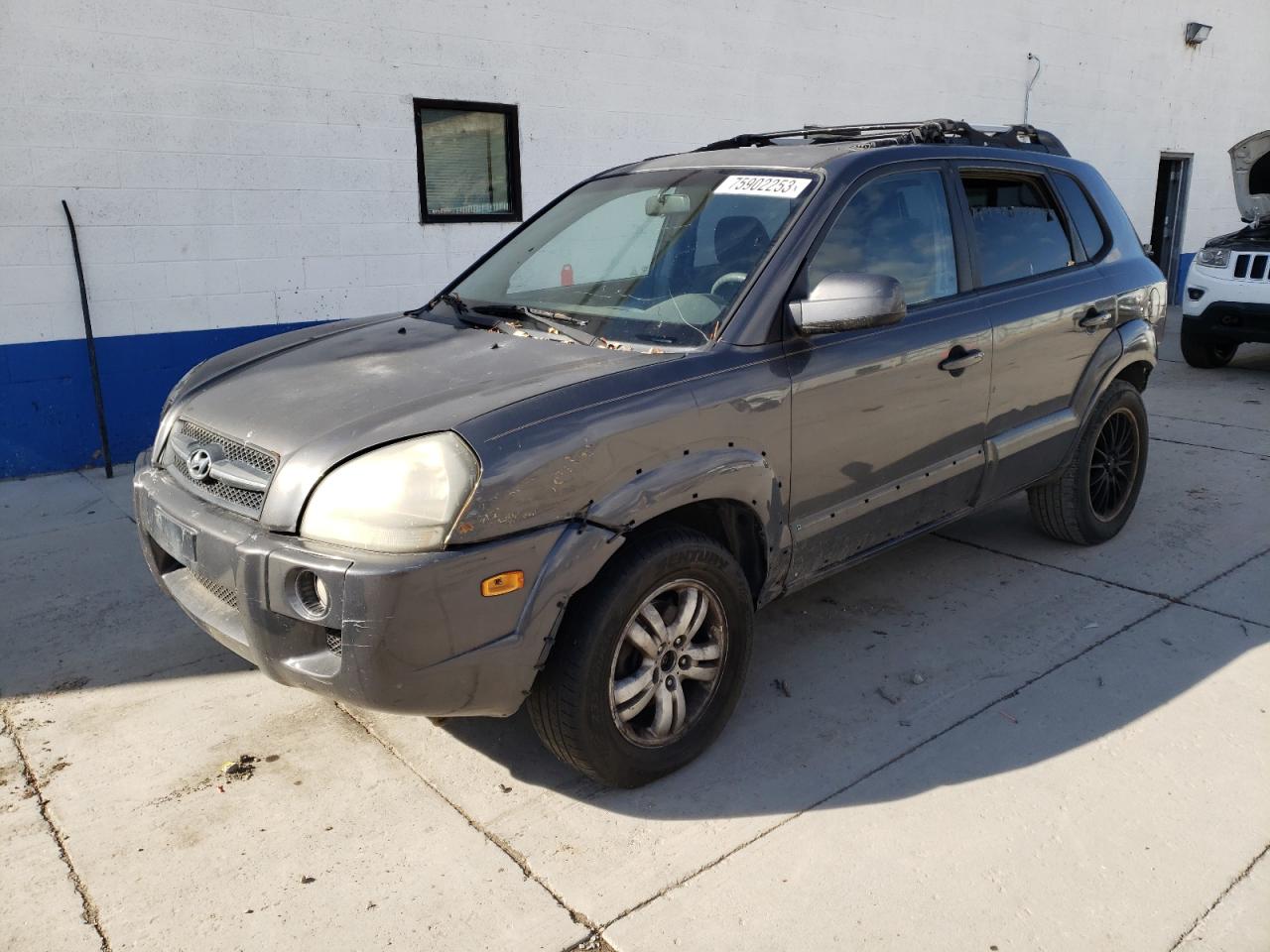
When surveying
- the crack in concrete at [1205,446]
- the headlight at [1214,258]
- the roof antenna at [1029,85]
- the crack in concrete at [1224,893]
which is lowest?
the crack in concrete at [1224,893]

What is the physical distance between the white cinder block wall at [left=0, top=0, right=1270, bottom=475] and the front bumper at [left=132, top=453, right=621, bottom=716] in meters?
4.49

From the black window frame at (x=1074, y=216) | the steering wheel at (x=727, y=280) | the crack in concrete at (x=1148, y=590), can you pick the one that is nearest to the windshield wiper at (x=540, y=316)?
Result: the steering wheel at (x=727, y=280)

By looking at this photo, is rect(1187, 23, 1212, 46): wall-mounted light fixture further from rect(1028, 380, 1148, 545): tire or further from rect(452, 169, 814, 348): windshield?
rect(452, 169, 814, 348): windshield

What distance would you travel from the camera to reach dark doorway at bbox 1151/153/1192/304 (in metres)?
15.1

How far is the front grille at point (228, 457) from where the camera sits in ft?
8.96

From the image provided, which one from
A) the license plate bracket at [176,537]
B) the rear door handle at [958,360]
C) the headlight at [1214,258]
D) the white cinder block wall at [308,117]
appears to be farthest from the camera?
the headlight at [1214,258]

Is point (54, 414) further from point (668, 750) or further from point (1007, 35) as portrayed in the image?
point (1007, 35)

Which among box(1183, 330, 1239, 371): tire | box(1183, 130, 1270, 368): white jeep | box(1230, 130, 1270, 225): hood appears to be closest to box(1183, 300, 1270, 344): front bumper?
box(1183, 130, 1270, 368): white jeep

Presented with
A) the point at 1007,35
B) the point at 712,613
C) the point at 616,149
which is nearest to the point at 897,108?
the point at 1007,35

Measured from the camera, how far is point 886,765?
124 inches

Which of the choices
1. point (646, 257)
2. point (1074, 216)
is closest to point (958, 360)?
point (646, 257)

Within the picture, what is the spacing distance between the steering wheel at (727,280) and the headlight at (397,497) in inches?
43.6

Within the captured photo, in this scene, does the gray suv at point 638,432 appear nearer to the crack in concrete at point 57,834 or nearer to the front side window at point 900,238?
the front side window at point 900,238

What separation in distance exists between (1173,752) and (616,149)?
677 centimetres
